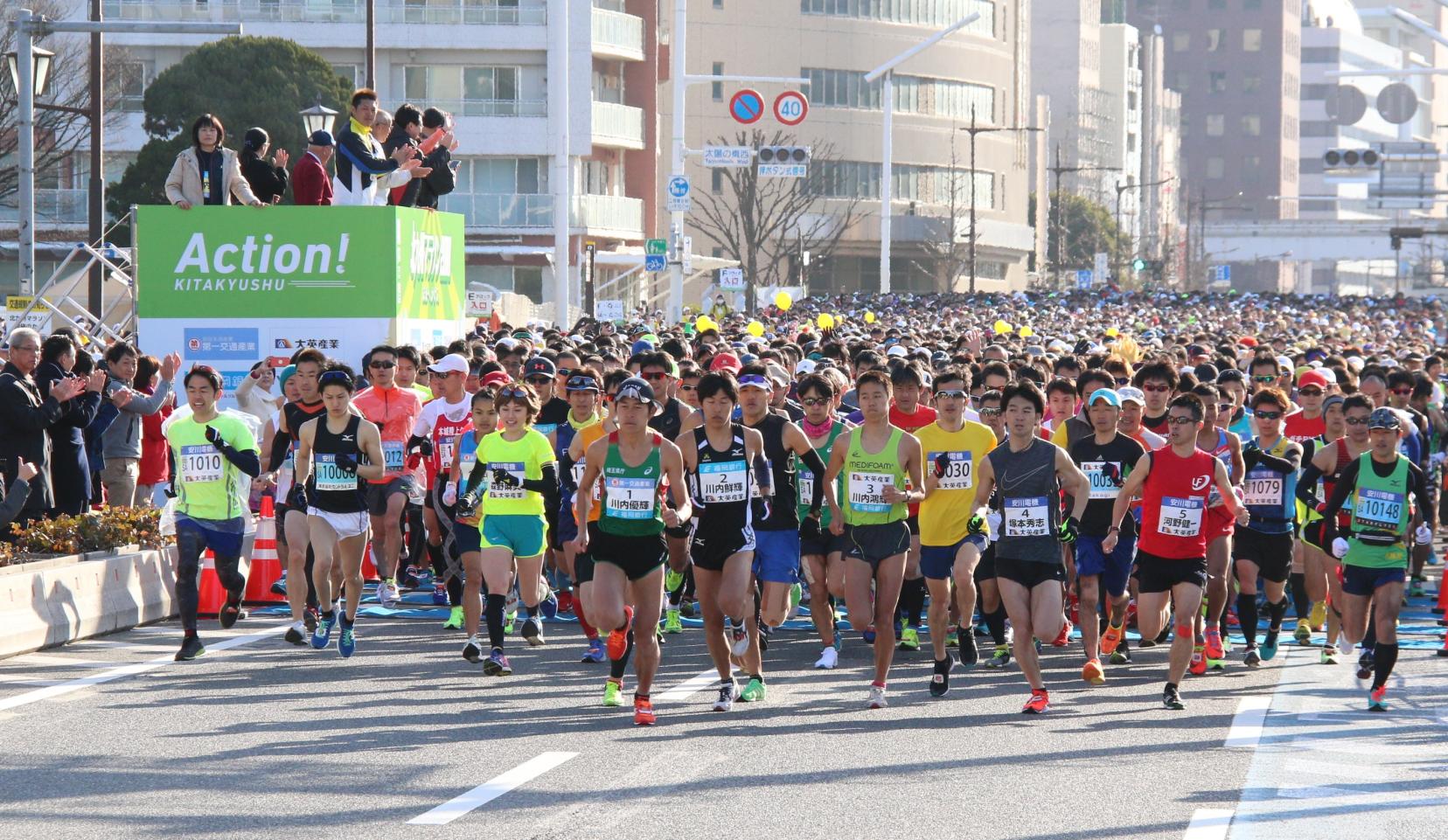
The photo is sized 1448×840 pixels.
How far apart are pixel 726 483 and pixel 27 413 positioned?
601 centimetres

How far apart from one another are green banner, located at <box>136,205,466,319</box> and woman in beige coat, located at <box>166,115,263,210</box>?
0.17 metres

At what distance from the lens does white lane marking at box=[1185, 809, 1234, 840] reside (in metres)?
8.24

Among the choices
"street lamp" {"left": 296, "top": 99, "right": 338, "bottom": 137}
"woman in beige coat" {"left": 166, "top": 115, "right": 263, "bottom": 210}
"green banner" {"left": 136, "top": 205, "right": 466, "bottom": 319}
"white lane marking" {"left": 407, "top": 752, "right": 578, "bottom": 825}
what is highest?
"street lamp" {"left": 296, "top": 99, "right": 338, "bottom": 137}

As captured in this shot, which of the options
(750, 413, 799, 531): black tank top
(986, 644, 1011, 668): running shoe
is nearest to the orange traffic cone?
(750, 413, 799, 531): black tank top

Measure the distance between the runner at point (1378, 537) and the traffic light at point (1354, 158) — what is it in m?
35.7

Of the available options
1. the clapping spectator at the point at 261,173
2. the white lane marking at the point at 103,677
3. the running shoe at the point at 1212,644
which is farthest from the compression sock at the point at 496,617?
the clapping spectator at the point at 261,173

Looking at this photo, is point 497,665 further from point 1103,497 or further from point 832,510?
point 1103,497

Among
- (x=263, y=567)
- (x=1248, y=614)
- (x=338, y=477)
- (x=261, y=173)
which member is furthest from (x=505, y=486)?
(x=261, y=173)

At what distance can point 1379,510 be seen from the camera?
468 inches

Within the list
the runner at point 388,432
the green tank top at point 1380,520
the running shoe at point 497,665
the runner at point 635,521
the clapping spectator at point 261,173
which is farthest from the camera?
the clapping spectator at point 261,173

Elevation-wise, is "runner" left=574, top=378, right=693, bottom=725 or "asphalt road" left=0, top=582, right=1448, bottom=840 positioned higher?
"runner" left=574, top=378, right=693, bottom=725

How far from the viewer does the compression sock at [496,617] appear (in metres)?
12.4

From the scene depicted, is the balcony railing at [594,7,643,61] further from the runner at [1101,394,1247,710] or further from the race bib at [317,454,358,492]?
the runner at [1101,394,1247,710]

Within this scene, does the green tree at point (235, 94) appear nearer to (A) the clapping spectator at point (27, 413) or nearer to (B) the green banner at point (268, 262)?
(B) the green banner at point (268, 262)
